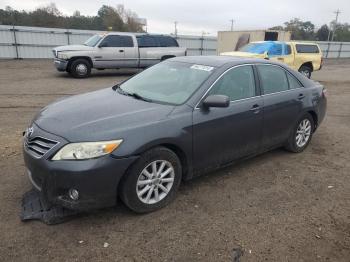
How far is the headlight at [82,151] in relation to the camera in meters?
3.04

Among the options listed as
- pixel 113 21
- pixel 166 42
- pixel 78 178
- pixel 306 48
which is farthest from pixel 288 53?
pixel 113 21

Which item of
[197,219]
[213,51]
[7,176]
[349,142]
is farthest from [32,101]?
[213,51]

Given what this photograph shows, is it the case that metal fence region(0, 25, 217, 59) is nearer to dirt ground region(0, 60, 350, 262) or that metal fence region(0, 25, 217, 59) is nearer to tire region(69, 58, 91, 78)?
tire region(69, 58, 91, 78)

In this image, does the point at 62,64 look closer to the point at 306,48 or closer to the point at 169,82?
the point at 169,82

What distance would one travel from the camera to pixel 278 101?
476cm

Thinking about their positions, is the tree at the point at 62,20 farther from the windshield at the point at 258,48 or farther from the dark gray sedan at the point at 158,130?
the dark gray sedan at the point at 158,130

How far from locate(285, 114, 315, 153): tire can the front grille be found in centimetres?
360

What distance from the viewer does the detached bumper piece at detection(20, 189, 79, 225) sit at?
3.32 metres

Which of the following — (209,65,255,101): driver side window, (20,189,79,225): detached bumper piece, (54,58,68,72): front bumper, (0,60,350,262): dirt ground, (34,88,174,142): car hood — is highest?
(209,65,255,101): driver side window

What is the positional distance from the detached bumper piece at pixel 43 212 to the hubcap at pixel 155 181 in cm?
72

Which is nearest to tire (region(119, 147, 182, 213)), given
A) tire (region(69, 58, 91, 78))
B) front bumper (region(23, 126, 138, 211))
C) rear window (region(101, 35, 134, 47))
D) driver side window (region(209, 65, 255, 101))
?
front bumper (region(23, 126, 138, 211))

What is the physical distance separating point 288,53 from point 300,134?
10011 millimetres

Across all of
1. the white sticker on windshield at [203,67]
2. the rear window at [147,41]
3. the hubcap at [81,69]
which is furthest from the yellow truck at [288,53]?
the white sticker on windshield at [203,67]

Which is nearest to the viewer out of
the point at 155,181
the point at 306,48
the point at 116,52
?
the point at 155,181
